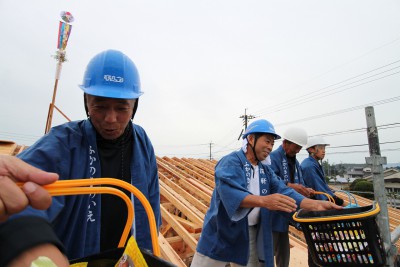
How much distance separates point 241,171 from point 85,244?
1503 millimetres

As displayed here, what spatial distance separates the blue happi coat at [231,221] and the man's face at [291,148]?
1340 millimetres

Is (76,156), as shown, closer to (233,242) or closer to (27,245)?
(27,245)

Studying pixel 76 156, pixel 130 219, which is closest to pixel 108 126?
pixel 76 156

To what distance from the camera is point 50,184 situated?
58 cm

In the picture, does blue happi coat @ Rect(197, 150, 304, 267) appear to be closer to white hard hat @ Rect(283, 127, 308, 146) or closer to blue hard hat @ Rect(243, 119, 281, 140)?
blue hard hat @ Rect(243, 119, 281, 140)

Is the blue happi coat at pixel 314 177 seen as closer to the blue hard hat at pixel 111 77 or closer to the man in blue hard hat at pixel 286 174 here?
the man in blue hard hat at pixel 286 174

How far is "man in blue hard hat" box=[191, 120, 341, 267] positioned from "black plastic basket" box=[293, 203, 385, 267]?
11.4 inches

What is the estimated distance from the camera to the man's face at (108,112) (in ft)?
3.68

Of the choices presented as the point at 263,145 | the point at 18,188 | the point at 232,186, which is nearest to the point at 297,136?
the point at 263,145

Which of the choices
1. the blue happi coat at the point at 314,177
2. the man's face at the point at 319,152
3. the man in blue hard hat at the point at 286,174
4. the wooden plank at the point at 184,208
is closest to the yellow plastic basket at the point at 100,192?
the man in blue hard hat at the point at 286,174

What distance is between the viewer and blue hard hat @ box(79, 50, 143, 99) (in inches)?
44.0

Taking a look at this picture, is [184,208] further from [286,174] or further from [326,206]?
[326,206]

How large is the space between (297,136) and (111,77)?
3.24m

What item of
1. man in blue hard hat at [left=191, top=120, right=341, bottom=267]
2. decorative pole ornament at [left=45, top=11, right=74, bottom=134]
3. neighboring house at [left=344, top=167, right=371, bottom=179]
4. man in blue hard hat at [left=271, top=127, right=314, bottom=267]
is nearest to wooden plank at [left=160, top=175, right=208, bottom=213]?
man in blue hard hat at [left=271, top=127, right=314, bottom=267]
